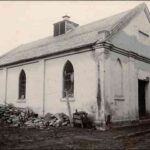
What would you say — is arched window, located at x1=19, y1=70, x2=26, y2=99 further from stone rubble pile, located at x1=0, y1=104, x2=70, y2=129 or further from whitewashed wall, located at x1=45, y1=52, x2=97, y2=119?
whitewashed wall, located at x1=45, y1=52, x2=97, y2=119

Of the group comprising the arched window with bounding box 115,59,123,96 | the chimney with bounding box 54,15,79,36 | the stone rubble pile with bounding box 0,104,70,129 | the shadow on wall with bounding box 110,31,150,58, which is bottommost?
the stone rubble pile with bounding box 0,104,70,129

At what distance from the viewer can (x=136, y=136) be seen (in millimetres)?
11781

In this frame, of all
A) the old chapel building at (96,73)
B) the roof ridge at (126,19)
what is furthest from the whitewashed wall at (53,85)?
the roof ridge at (126,19)

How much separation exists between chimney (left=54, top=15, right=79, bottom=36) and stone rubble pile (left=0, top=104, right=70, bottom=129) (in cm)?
710

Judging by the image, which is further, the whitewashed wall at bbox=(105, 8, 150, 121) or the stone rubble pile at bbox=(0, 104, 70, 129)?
the stone rubble pile at bbox=(0, 104, 70, 129)

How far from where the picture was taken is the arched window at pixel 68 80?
1593 centimetres

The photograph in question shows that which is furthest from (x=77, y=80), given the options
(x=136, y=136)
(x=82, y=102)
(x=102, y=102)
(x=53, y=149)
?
(x=53, y=149)

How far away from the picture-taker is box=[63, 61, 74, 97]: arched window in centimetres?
1593

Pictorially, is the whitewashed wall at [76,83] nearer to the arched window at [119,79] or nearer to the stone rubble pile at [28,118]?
the stone rubble pile at [28,118]

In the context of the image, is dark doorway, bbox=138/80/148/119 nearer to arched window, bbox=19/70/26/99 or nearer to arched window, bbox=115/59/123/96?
arched window, bbox=115/59/123/96

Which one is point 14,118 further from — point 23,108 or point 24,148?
point 24,148

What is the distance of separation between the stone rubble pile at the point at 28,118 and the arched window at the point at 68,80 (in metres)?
1.39

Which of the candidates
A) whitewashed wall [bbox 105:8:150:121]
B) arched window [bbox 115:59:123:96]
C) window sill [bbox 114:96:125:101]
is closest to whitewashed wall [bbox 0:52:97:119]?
whitewashed wall [bbox 105:8:150:121]

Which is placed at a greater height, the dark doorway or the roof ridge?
the roof ridge
